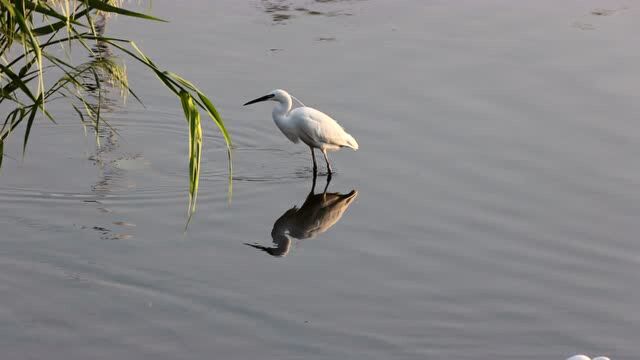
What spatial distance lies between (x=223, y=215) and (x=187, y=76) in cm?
381

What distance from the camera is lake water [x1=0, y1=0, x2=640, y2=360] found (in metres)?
7.01

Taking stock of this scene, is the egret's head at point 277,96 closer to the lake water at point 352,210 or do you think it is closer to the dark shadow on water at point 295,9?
the lake water at point 352,210

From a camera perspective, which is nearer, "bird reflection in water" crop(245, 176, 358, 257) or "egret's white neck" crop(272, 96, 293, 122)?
"bird reflection in water" crop(245, 176, 358, 257)

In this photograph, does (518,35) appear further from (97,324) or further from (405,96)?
(97,324)

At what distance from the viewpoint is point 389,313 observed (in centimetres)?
731

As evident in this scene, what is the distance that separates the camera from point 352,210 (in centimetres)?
943

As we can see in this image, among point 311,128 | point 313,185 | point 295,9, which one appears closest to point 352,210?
point 313,185

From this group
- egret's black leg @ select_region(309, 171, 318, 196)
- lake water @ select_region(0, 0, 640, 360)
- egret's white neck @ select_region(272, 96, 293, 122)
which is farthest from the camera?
egret's white neck @ select_region(272, 96, 293, 122)

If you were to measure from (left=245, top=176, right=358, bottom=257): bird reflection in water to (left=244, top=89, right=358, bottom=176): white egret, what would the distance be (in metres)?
0.57

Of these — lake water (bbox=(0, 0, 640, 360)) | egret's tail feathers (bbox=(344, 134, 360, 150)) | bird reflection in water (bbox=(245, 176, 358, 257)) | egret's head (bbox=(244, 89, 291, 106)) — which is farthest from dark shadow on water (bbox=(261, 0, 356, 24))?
bird reflection in water (bbox=(245, 176, 358, 257))

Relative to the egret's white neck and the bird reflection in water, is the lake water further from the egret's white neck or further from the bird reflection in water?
the egret's white neck

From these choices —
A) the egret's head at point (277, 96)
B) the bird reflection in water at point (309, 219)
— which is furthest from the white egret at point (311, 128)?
the bird reflection in water at point (309, 219)

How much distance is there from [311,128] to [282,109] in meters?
0.51

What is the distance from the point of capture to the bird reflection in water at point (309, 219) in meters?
8.70
